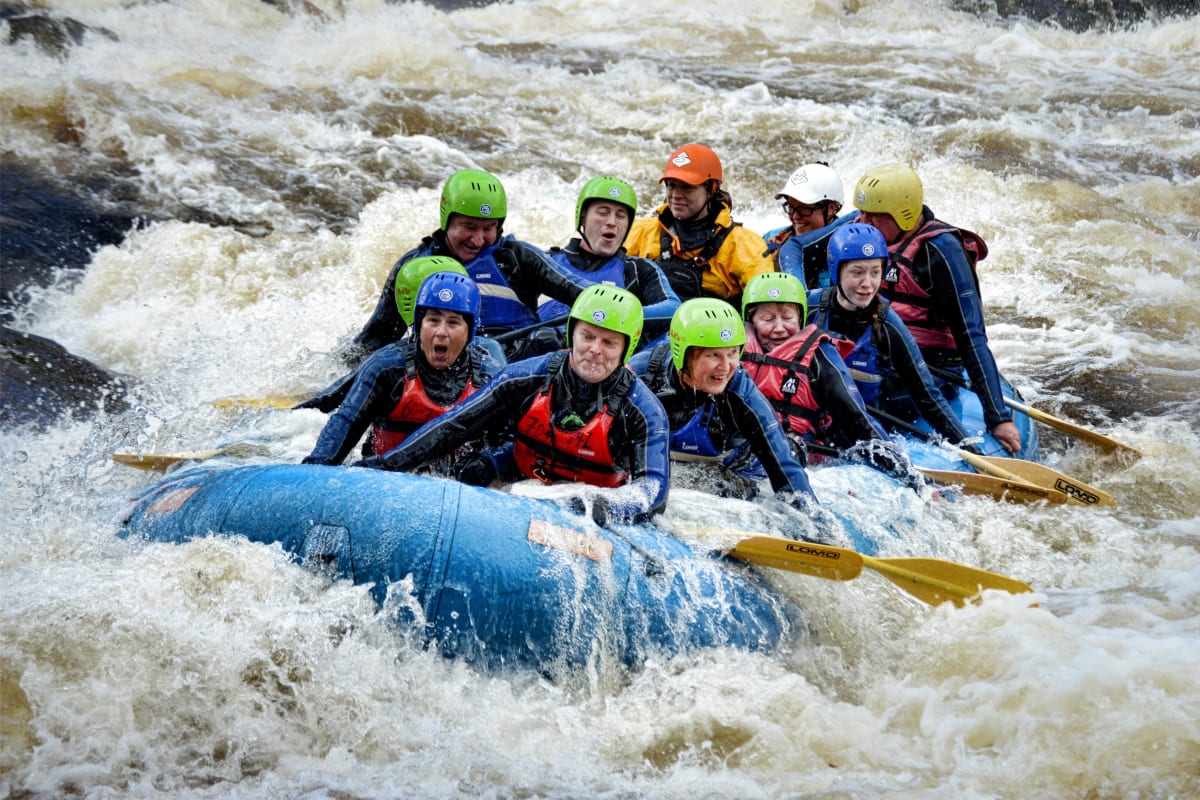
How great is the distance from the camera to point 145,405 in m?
7.01

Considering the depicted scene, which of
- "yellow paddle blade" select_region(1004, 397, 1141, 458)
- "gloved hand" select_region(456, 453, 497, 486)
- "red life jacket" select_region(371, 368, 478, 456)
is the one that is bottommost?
"yellow paddle blade" select_region(1004, 397, 1141, 458)

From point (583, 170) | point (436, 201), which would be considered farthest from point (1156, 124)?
point (436, 201)

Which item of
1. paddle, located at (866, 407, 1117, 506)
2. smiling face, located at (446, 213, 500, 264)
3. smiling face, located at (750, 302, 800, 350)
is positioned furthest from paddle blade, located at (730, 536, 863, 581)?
smiling face, located at (446, 213, 500, 264)

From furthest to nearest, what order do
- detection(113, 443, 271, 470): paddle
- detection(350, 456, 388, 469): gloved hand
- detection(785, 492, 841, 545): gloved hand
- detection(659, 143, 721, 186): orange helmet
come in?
detection(659, 143, 721, 186): orange helmet → detection(113, 443, 271, 470): paddle → detection(785, 492, 841, 545): gloved hand → detection(350, 456, 388, 469): gloved hand

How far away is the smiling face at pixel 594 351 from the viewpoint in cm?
423

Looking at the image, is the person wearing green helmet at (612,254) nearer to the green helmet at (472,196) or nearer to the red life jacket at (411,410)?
the green helmet at (472,196)

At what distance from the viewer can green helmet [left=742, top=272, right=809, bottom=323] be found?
212 inches

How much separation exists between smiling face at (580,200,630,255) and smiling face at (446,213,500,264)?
1.67 feet

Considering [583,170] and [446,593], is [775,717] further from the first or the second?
[583,170]

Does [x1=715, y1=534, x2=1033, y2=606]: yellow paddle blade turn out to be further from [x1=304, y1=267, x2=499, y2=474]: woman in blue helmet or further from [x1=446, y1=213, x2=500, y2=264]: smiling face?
[x1=446, y1=213, x2=500, y2=264]: smiling face

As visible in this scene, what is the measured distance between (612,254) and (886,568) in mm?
2576

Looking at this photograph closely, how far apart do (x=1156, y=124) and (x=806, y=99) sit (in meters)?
4.03

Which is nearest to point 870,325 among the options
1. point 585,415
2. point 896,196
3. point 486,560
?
point 896,196

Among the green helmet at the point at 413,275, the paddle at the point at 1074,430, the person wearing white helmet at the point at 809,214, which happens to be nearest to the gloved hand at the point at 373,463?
the green helmet at the point at 413,275
